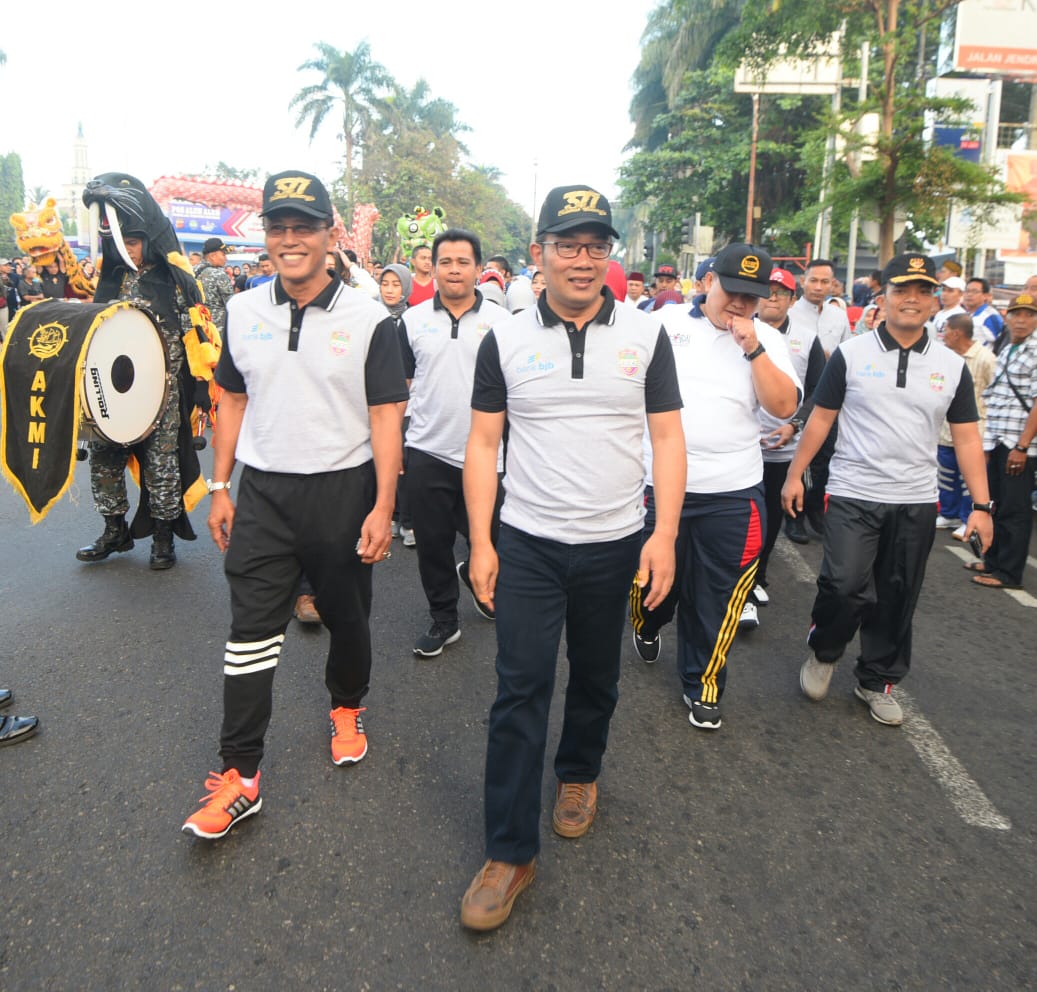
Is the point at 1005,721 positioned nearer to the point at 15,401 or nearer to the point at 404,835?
the point at 404,835

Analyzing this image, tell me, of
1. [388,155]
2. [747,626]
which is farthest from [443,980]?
[388,155]

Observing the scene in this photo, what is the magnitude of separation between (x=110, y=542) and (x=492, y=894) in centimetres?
432

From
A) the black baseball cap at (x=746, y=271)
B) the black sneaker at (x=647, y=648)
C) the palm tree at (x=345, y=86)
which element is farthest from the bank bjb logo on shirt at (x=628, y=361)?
the palm tree at (x=345, y=86)

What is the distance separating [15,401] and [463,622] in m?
2.60

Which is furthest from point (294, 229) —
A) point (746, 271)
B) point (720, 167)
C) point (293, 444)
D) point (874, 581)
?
point (720, 167)

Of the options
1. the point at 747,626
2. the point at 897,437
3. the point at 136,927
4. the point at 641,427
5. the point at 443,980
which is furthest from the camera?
the point at 747,626

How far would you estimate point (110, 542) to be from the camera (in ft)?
19.0

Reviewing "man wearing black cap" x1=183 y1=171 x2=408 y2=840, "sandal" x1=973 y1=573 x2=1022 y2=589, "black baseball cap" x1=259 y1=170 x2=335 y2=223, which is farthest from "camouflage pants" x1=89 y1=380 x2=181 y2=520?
→ "sandal" x1=973 y1=573 x2=1022 y2=589

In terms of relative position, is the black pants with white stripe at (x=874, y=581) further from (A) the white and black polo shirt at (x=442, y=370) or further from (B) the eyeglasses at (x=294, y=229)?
(B) the eyeglasses at (x=294, y=229)

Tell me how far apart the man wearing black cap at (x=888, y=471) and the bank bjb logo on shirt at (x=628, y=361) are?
1.71m

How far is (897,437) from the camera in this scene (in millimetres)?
3760

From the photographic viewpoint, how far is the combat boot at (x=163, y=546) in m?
5.63

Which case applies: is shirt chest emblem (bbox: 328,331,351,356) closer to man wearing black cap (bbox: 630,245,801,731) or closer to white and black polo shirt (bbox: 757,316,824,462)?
man wearing black cap (bbox: 630,245,801,731)

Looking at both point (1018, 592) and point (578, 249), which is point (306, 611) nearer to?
point (578, 249)
